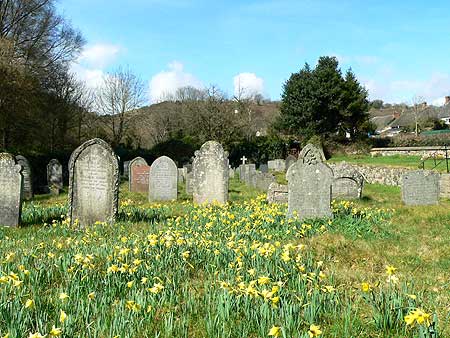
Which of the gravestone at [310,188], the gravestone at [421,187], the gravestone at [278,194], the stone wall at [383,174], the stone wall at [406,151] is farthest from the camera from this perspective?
the stone wall at [406,151]

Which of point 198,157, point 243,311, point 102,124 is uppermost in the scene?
point 102,124

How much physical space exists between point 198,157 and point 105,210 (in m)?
5.40

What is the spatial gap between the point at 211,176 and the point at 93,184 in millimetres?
5269

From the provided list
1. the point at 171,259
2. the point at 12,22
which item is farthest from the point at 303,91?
the point at 171,259

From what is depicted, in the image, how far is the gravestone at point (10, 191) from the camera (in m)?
9.56

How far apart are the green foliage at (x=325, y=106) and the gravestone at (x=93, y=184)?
37999 mm

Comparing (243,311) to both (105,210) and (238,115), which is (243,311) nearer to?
(105,210)

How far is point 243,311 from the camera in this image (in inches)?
143

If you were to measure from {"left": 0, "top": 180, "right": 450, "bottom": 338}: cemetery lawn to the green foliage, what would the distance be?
3841cm

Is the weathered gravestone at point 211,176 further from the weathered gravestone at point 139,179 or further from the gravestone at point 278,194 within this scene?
the weathered gravestone at point 139,179

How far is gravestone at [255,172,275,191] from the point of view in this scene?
20266mm

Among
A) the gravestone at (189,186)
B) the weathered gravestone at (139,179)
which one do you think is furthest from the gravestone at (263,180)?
the weathered gravestone at (139,179)

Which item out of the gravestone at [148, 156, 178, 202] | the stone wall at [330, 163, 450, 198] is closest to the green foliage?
the stone wall at [330, 163, 450, 198]

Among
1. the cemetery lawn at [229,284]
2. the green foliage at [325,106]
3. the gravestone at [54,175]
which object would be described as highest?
the green foliage at [325,106]
